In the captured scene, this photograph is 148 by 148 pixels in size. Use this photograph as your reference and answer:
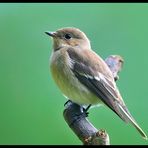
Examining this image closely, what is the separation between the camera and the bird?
3081 millimetres

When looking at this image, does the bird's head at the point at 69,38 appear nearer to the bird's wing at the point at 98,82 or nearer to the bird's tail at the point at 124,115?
the bird's wing at the point at 98,82

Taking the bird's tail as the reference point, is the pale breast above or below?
above

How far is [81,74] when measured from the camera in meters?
3.22

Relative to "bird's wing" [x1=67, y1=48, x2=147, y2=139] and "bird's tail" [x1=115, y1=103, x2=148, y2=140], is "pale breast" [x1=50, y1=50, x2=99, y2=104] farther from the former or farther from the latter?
"bird's tail" [x1=115, y1=103, x2=148, y2=140]

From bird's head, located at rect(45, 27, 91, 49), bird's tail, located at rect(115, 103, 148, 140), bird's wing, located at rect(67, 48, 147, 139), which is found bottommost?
bird's tail, located at rect(115, 103, 148, 140)

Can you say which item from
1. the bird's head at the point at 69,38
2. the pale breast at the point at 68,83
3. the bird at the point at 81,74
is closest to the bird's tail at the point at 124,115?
the bird at the point at 81,74

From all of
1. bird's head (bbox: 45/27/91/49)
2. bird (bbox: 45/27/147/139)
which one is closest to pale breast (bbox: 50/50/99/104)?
bird (bbox: 45/27/147/139)

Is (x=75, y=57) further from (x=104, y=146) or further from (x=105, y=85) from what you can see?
(x=104, y=146)

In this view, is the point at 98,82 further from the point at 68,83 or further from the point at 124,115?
the point at 124,115

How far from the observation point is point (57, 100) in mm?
3744

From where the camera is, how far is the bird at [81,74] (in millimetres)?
3081

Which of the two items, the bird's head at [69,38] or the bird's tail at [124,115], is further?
the bird's head at [69,38]

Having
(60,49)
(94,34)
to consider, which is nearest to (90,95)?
(60,49)

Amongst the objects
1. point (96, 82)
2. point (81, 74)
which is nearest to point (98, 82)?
point (96, 82)
